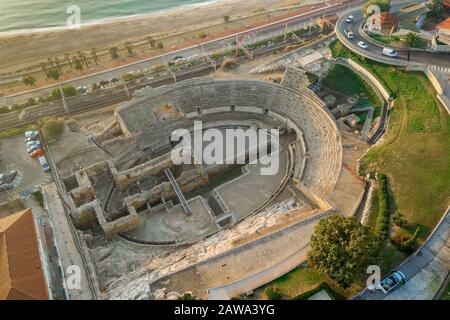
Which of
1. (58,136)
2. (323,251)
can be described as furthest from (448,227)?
(58,136)

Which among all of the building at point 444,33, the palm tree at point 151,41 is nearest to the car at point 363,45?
the building at point 444,33

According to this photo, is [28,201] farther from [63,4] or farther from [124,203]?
[63,4]

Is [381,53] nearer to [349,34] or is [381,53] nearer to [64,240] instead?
[349,34]

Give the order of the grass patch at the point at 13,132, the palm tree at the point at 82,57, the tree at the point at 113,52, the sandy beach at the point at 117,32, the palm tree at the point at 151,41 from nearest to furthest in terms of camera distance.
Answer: the grass patch at the point at 13,132
the palm tree at the point at 82,57
the tree at the point at 113,52
the palm tree at the point at 151,41
the sandy beach at the point at 117,32

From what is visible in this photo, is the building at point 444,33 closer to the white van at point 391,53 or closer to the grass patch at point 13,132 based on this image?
the white van at point 391,53

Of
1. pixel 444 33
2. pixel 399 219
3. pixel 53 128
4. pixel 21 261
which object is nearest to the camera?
pixel 21 261

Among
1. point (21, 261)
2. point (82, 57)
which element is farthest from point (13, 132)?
point (21, 261)

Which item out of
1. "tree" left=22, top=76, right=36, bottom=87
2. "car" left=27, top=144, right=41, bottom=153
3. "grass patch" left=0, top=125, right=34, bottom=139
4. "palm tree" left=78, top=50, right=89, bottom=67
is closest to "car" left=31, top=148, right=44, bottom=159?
"car" left=27, top=144, right=41, bottom=153
